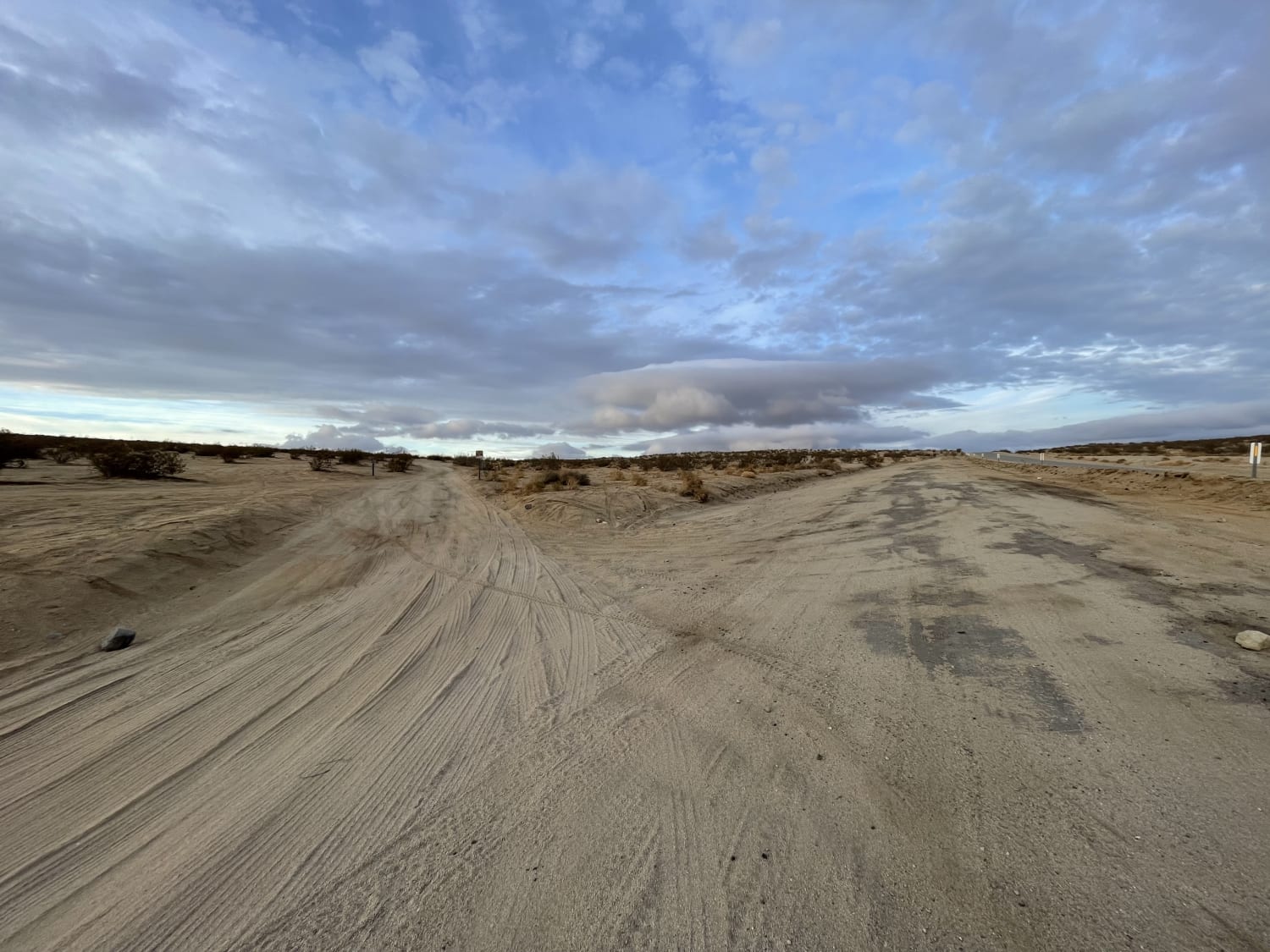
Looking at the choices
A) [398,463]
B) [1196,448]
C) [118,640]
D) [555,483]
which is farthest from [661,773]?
[1196,448]

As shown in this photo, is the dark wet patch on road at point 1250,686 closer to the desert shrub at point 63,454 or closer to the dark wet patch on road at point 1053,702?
the dark wet patch on road at point 1053,702

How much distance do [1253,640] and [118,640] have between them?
10477 mm

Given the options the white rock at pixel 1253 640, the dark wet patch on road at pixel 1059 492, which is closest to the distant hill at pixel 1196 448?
the dark wet patch on road at pixel 1059 492

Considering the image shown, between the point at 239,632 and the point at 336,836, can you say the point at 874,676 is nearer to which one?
the point at 336,836

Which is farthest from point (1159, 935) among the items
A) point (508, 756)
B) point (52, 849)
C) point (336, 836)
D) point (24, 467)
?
point (24, 467)

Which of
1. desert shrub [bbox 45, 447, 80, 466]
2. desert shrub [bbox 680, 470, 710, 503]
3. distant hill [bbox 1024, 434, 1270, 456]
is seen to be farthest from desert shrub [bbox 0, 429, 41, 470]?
distant hill [bbox 1024, 434, 1270, 456]

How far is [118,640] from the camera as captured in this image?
228 inches

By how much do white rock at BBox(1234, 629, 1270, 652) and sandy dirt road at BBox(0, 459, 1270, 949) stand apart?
0.21m

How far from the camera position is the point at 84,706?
4.55m

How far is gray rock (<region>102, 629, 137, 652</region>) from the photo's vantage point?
573 cm

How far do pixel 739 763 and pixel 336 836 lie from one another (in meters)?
2.28

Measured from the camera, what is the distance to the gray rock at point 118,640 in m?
5.73

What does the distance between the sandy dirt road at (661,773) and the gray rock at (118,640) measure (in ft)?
0.57

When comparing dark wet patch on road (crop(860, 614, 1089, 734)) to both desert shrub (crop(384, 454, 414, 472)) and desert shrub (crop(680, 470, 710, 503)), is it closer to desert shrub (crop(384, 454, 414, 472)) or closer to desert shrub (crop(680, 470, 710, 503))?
desert shrub (crop(680, 470, 710, 503))
